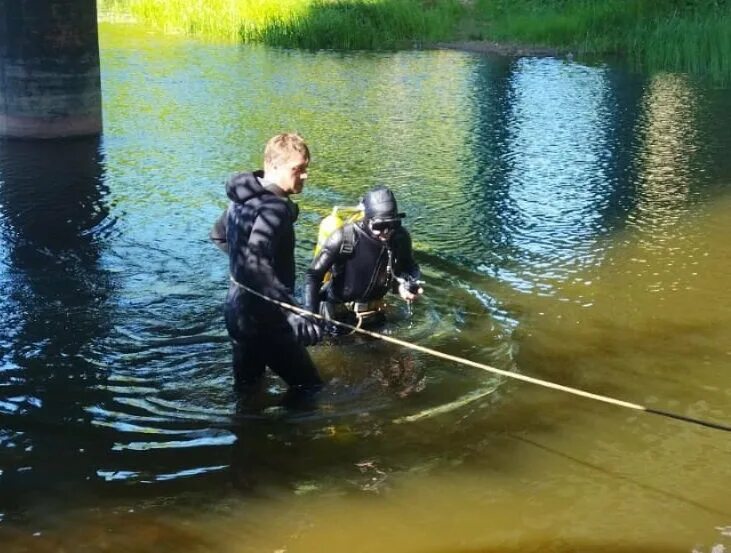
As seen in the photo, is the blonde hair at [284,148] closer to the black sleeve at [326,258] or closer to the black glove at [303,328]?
the black glove at [303,328]

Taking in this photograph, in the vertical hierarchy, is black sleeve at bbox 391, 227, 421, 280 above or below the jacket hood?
below

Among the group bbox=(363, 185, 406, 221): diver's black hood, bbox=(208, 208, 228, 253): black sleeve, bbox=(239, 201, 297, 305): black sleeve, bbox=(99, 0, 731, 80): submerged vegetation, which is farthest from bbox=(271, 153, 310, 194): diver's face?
bbox=(99, 0, 731, 80): submerged vegetation

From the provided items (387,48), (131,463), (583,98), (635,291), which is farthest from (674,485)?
(387,48)

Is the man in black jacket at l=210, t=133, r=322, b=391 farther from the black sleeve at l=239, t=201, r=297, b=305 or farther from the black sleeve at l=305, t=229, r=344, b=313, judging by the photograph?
the black sleeve at l=305, t=229, r=344, b=313

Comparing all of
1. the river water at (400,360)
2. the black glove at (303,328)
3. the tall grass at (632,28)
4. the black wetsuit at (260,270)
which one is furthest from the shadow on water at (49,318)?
the tall grass at (632,28)

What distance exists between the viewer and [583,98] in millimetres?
19016

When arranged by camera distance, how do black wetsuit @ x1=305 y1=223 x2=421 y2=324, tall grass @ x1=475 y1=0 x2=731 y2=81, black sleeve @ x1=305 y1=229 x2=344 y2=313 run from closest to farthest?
black sleeve @ x1=305 y1=229 x2=344 y2=313, black wetsuit @ x1=305 y1=223 x2=421 y2=324, tall grass @ x1=475 y1=0 x2=731 y2=81

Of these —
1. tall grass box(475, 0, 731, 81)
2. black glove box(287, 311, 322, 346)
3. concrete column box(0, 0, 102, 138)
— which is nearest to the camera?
black glove box(287, 311, 322, 346)

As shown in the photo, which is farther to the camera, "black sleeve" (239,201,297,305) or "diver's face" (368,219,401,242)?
"diver's face" (368,219,401,242)

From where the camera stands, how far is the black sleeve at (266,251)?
5.40 meters

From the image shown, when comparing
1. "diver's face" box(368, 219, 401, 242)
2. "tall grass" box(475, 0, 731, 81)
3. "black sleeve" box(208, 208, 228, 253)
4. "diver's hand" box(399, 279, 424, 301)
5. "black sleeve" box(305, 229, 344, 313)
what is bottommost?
"diver's hand" box(399, 279, 424, 301)

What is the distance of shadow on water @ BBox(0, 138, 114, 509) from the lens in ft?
18.3

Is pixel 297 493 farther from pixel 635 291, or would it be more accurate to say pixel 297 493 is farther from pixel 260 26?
pixel 260 26

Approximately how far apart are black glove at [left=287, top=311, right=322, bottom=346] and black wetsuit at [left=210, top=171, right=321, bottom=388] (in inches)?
3.7
